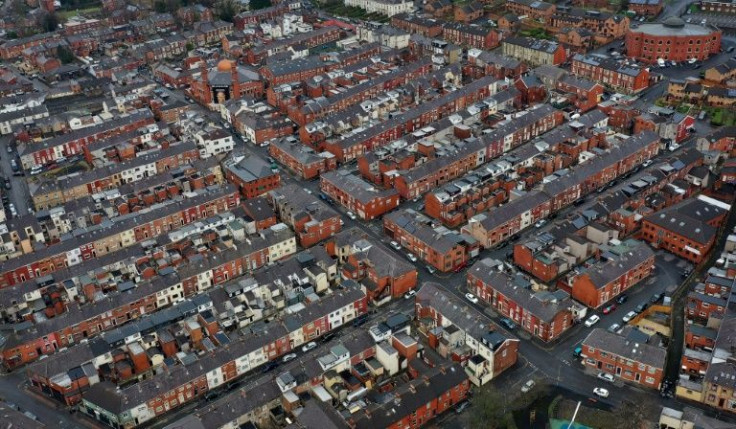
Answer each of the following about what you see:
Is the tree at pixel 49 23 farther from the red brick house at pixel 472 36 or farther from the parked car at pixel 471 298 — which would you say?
the parked car at pixel 471 298

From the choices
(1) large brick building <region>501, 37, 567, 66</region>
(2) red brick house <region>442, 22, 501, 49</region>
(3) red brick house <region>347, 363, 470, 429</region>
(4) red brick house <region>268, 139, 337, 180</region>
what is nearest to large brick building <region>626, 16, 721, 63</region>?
(1) large brick building <region>501, 37, 567, 66</region>

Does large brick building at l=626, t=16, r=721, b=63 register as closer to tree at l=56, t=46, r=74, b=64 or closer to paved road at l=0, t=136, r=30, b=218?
paved road at l=0, t=136, r=30, b=218

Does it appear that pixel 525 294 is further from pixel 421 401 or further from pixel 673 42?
pixel 673 42

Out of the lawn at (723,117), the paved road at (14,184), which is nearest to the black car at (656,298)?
the lawn at (723,117)

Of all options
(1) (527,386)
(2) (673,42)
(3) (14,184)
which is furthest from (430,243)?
(2) (673,42)

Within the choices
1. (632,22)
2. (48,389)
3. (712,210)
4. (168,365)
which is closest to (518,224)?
(712,210)
